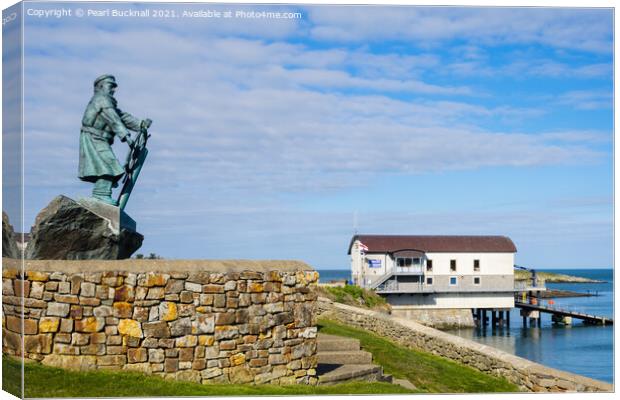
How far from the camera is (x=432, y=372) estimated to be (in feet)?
51.3

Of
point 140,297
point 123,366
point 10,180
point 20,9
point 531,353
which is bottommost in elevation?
point 531,353

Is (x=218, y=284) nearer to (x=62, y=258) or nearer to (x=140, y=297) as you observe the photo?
(x=140, y=297)

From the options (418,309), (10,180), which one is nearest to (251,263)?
(10,180)

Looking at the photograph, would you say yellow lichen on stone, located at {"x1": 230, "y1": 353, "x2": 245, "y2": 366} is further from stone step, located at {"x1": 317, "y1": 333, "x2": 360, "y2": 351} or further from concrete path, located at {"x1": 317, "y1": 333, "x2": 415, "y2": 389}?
stone step, located at {"x1": 317, "y1": 333, "x2": 360, "y2": 351}

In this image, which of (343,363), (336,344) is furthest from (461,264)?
(343,363)

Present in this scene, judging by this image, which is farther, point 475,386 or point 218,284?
point 475,386

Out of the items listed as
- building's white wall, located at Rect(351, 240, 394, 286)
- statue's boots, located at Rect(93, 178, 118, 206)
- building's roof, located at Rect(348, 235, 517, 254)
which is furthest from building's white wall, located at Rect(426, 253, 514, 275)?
statue's boots, located at Rect(93, 178, 118, 206)

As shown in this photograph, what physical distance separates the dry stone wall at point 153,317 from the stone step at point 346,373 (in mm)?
928

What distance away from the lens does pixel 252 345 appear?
11047 mm

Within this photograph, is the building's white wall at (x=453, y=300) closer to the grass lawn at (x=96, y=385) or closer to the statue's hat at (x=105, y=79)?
the statue's hat at (x=105, y=79)

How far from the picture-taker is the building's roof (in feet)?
180

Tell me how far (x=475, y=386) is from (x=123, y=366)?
7556mm

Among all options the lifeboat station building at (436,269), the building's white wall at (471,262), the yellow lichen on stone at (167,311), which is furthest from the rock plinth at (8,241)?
the building's white wall at (471,262)

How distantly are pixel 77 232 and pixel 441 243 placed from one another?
46.5 meters
